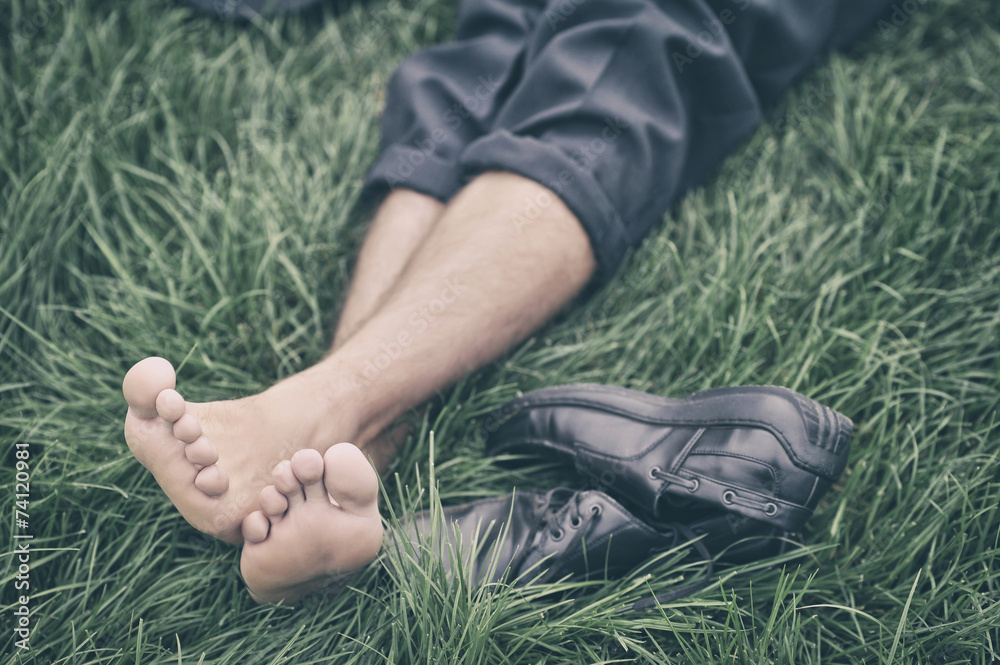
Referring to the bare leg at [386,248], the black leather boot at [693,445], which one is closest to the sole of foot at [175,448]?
the bare leg at [386,248]

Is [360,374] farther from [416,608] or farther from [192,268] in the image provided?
[192,268]

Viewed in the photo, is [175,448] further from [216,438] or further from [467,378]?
[467,378]

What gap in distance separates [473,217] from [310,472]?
2.04 ft

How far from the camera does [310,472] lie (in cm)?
98

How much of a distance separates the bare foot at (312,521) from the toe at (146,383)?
0.69ft

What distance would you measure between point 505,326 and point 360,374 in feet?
1.02

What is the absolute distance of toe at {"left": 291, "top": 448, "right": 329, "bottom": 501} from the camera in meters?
0.97

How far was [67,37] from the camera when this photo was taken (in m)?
1.75

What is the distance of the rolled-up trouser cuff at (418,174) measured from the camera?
4.96 feet

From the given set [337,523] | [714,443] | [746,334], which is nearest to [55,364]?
[337,523]
